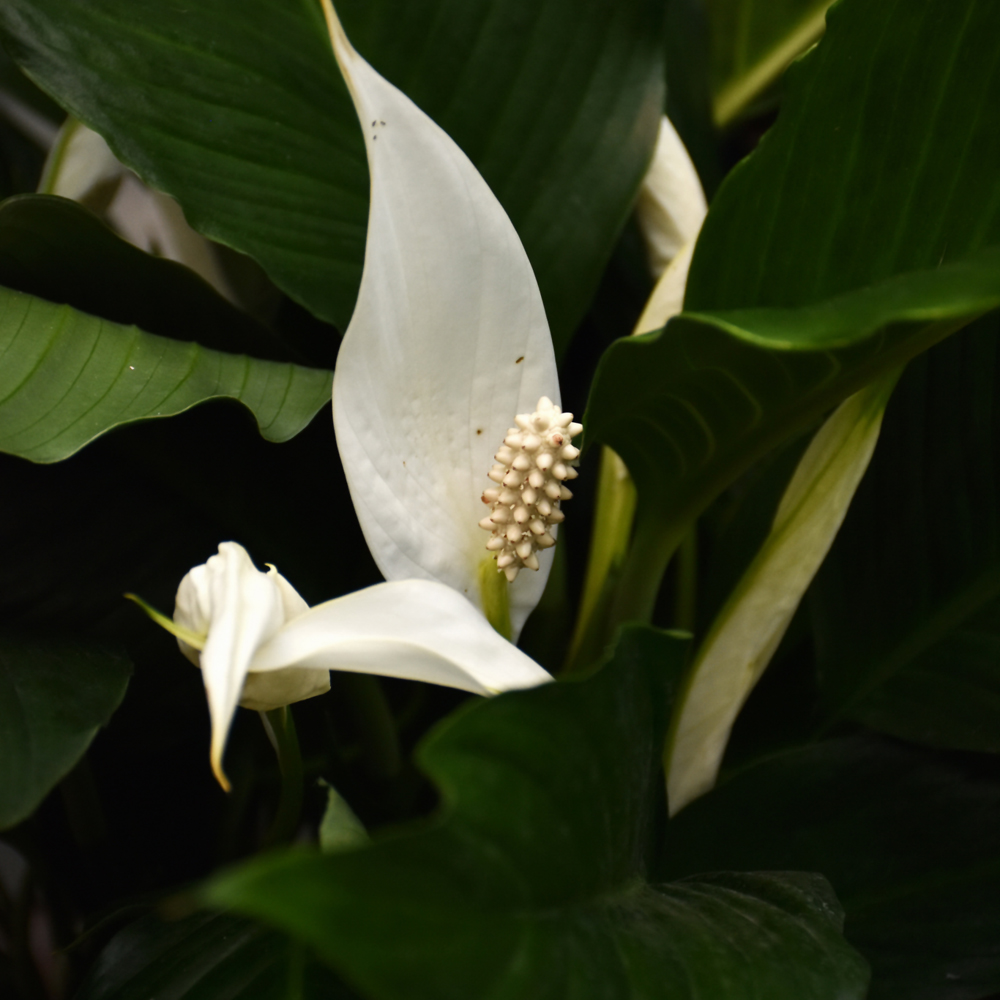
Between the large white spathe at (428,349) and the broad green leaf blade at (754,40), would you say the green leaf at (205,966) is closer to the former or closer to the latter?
the large white spathe at (428,349)

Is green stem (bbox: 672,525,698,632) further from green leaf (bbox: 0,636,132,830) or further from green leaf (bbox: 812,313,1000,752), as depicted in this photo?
green leaf (bbox: 0,636,132,830)

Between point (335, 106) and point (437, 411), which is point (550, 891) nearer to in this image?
point (437, 411)

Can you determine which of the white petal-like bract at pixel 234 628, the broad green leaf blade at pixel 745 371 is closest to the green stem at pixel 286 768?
the white petal-like bract at pixel 234 628

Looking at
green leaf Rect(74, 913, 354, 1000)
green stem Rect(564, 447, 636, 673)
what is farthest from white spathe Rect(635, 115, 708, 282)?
green leaf Rect(74, 913, 354, 1000)

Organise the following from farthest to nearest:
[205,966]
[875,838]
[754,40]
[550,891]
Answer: [754,40] < [875,838] < [205,966] < [550,891]

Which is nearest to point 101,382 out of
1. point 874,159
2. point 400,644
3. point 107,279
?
point 107,279

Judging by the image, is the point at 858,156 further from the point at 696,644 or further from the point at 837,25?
the point at 696,644

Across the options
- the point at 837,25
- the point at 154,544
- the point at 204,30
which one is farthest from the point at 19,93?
the point at 837,25

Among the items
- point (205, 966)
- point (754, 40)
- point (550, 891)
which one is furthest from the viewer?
point (754, 40)
